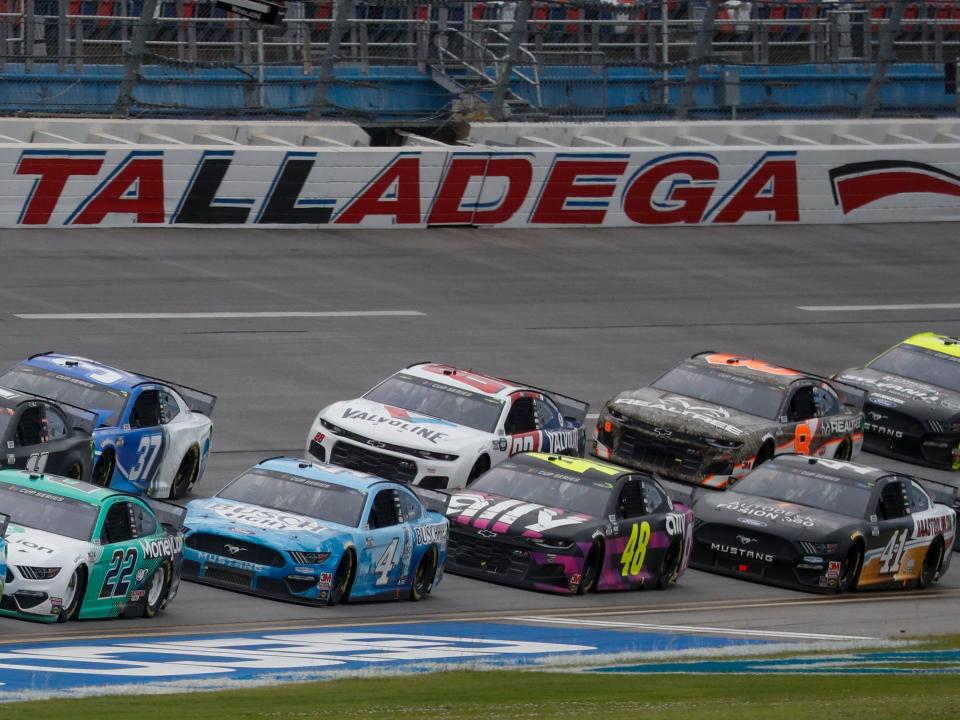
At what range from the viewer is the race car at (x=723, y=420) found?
22.3 m

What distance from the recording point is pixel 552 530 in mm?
17391

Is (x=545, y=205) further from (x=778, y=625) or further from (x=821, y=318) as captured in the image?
(x=778, y=625)

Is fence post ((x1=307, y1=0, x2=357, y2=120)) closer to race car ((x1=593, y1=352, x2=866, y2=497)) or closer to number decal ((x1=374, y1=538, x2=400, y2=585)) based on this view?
race car ((x1=593, y1=352, x2=866, y2=497))

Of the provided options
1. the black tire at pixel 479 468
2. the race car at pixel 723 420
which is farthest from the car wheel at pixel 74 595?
the race car at pixel 723 420

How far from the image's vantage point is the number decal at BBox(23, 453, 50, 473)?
17.3 meters

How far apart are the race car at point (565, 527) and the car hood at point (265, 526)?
175 cm

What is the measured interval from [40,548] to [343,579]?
9.09ft

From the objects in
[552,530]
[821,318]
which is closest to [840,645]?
[552,530]

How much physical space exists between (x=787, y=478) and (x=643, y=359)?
754 centimetres

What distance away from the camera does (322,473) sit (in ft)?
55.8

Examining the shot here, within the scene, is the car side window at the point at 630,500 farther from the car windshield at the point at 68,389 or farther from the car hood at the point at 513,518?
the car windshield at the point at 68,389

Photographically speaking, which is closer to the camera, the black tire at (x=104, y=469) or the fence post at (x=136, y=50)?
the black tire at (x=104, y=469)

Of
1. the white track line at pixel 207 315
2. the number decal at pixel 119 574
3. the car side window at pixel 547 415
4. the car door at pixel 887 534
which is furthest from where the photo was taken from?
the white track line at pixel 207 315

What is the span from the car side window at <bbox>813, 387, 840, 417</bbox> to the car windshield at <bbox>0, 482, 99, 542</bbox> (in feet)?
36.8
